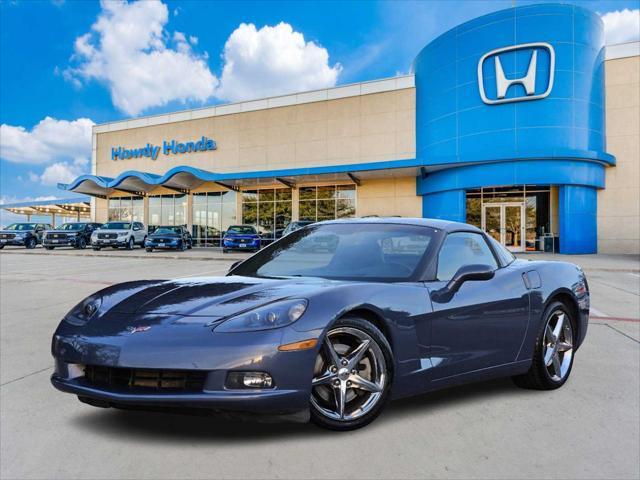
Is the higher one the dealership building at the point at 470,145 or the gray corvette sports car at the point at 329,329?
the dealership building at the point at 470,145

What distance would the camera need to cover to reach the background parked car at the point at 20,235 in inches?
1216

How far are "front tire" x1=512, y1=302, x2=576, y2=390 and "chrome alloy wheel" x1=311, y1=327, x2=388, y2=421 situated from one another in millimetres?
1542

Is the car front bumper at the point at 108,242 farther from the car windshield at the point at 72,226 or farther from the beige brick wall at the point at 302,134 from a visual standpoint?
the beige brick wall at the point at 302,134

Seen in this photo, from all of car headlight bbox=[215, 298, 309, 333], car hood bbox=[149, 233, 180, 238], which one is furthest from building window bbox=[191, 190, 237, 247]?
car headlight bbox=[215, 298, 309, 333]

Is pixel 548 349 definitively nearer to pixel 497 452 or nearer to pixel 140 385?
pixel 497 452

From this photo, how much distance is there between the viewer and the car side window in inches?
135

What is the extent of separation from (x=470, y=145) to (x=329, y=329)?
2411 cm

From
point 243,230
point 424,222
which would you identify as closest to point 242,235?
point 243,230

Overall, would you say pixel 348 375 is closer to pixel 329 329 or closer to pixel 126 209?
pixel 329 329

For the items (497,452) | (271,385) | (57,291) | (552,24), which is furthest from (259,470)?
(552,24)

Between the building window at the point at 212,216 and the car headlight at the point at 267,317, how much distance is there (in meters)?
31.8

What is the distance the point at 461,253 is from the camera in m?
3.68

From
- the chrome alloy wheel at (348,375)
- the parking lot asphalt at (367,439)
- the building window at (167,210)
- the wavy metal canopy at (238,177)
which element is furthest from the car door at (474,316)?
the building window at (167,210)

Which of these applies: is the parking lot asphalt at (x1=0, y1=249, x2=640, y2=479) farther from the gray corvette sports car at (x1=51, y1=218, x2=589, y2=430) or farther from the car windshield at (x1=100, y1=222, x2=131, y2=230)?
the car windshield at (x1=100, y1=222, x2=131, y2=230)
